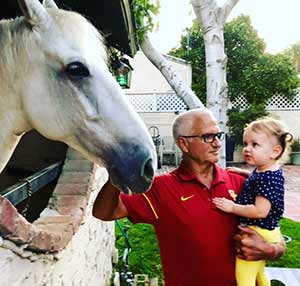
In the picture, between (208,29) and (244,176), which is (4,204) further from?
(208,29)

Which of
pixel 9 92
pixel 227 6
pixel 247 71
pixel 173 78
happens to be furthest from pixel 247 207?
pixel 247 71

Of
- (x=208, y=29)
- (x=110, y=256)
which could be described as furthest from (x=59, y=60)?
(x=208, y=29)

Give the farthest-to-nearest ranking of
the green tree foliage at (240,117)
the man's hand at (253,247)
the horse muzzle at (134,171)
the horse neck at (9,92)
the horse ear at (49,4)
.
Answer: the green tree foliage at (240,117), the man's hand at (253,247), the horse ear at (49,4), the horse neck at (9,92), the horse muzzle at (134,171)

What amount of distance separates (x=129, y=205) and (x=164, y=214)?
→ 0.17m

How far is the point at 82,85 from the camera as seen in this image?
1.22 metres

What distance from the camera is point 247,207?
1796 millimetres

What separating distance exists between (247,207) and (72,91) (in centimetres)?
101

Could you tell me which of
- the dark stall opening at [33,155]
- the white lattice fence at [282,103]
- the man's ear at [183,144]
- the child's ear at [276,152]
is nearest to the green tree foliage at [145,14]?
the dark stall opening at [33,155]

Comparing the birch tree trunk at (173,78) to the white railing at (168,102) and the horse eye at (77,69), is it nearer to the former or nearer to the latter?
the horse eye at (77,69)

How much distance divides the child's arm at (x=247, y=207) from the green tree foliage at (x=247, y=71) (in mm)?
9884

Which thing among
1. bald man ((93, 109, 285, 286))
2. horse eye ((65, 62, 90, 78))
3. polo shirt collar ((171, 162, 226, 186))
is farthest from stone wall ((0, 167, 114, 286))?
polo shirt collar ((171, 162, 226, 186))

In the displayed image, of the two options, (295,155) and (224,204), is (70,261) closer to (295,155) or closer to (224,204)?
(224,204)

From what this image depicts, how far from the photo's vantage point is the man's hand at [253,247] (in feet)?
5.69

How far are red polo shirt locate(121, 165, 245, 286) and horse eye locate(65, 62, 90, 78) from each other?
2.48 ft
